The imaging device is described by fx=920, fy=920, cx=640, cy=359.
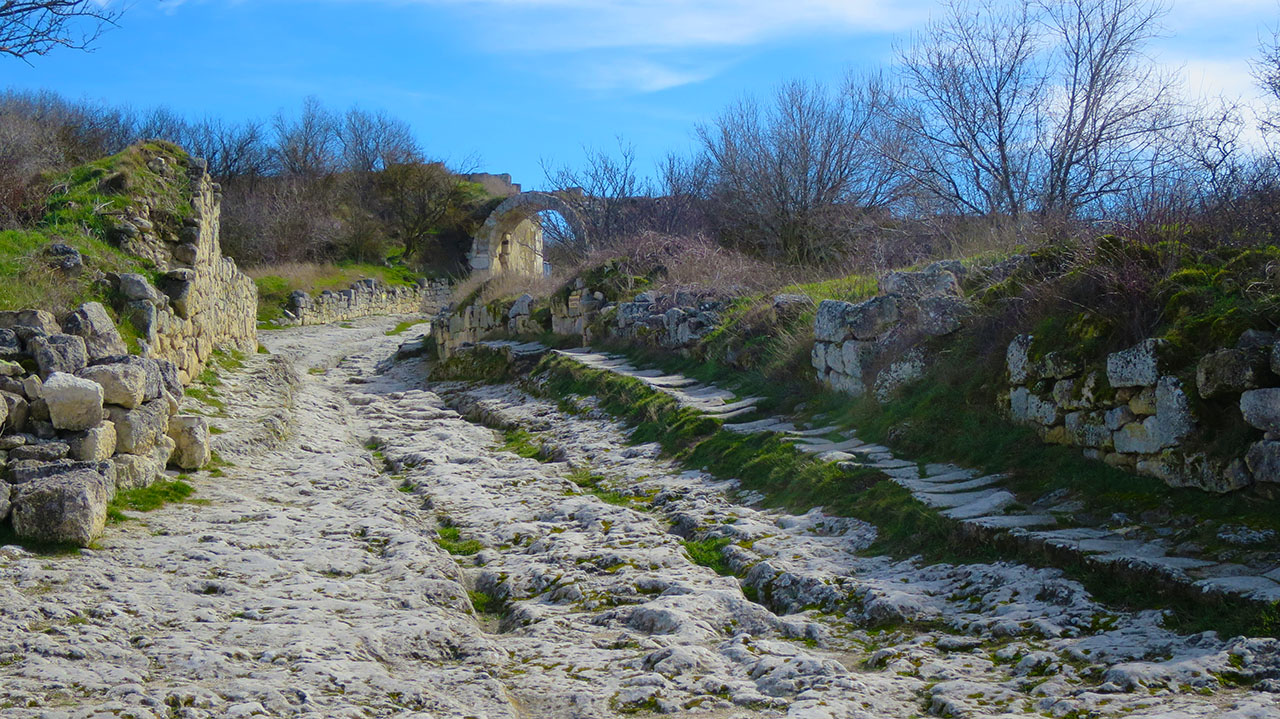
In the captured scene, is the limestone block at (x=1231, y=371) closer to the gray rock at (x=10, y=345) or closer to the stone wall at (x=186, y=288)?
the gray rock at (x=10, y=345)

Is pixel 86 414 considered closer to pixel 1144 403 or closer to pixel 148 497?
pixel 148 497

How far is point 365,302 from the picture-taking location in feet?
108

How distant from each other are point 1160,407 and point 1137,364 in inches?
14.6

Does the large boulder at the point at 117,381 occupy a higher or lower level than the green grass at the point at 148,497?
higher

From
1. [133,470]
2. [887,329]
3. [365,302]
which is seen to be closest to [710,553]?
[887,329]

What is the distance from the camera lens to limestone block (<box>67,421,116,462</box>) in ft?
21.9

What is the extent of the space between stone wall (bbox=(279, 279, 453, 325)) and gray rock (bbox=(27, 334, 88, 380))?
20.3 m

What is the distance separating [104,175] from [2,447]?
8.63 metres

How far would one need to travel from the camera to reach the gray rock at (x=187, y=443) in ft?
26.7

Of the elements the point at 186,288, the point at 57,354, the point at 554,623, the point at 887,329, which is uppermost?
the point at 186,288

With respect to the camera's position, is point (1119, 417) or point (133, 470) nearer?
point (1119, 417)

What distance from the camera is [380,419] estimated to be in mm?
12586

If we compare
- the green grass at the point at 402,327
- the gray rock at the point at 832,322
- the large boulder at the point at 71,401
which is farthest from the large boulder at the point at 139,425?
the green grass at the point at 402,327

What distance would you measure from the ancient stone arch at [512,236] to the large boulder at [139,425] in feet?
65.3
